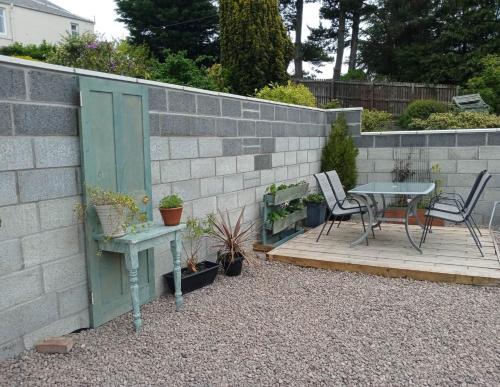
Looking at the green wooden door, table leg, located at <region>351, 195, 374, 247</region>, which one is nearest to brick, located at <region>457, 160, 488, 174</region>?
table leg, located at <region>351, 195, 374, 247</region>

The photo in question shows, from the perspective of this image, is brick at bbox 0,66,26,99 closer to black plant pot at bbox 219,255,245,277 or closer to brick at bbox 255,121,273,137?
black plant pot at bbox 219,255,245,277

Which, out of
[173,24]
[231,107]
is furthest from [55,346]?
[173,24]

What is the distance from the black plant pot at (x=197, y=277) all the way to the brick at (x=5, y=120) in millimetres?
1700

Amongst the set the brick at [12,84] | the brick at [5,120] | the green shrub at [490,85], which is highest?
the green shrub at [490,85]

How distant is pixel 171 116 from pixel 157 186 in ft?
1.96

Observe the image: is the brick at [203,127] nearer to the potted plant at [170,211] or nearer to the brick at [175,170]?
the brick at [175,170]

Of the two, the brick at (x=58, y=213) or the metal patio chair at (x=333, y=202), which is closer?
the brick at (x=58, y=213)

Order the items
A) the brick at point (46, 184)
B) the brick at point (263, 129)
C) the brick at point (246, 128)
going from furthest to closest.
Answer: the brick at point (263, 129), the brick at point (246, 128), the brick at point (46, 184)

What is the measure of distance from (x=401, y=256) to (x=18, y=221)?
3.50 metres

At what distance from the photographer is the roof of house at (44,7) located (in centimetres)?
1878

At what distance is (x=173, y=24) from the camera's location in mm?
17797

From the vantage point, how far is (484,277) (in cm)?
364

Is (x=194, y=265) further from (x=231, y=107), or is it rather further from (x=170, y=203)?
(x=231, y=107)

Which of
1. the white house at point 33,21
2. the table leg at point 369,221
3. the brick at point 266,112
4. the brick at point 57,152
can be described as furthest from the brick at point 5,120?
the white house at point 33,21
